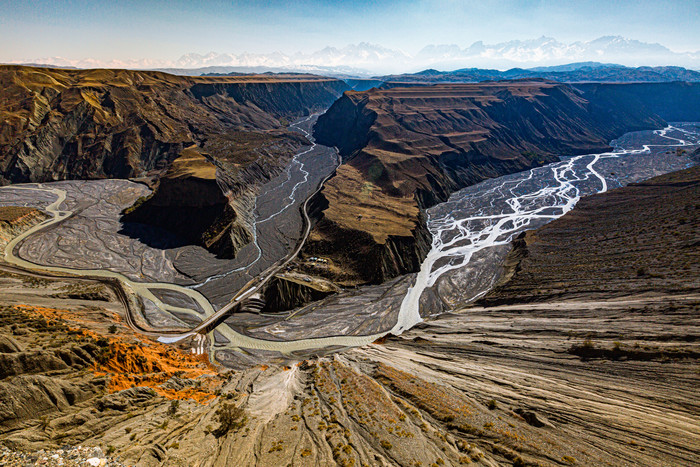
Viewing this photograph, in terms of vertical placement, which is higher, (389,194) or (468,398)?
(389,194)

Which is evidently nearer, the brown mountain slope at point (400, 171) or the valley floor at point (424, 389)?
the valley floor at point (424, 389)

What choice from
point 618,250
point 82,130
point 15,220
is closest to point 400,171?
point 618,250

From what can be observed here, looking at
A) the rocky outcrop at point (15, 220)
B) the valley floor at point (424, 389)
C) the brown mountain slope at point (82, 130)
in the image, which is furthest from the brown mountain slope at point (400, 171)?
the rocky outcrop at point (15, 220)

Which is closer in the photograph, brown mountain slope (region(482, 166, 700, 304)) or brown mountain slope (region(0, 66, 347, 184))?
brown mountain slope (region(482, 166, 700, 304))

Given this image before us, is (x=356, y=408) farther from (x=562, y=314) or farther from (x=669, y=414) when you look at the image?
(x=562, y=314)

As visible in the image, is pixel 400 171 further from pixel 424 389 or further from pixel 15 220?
pixel 15 220

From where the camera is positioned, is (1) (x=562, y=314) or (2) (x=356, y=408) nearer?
(2) (x=356, y=408)

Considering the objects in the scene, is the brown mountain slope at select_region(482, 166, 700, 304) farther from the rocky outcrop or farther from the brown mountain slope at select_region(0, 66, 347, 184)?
the brown mountain slope at select_region(0, 66, 347, 184)

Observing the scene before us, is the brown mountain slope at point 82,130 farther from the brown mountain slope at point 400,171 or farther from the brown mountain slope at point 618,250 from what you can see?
the brown mountain slope at point 618,250

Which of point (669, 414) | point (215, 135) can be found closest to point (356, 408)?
point (669, 414)

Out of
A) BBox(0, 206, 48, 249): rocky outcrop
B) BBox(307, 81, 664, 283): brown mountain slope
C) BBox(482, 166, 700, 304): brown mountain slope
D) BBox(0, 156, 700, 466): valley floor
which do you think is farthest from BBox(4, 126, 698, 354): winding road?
BBox(482, 166, 700, 304): brown mountain slope

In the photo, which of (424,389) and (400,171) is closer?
(424,389)
